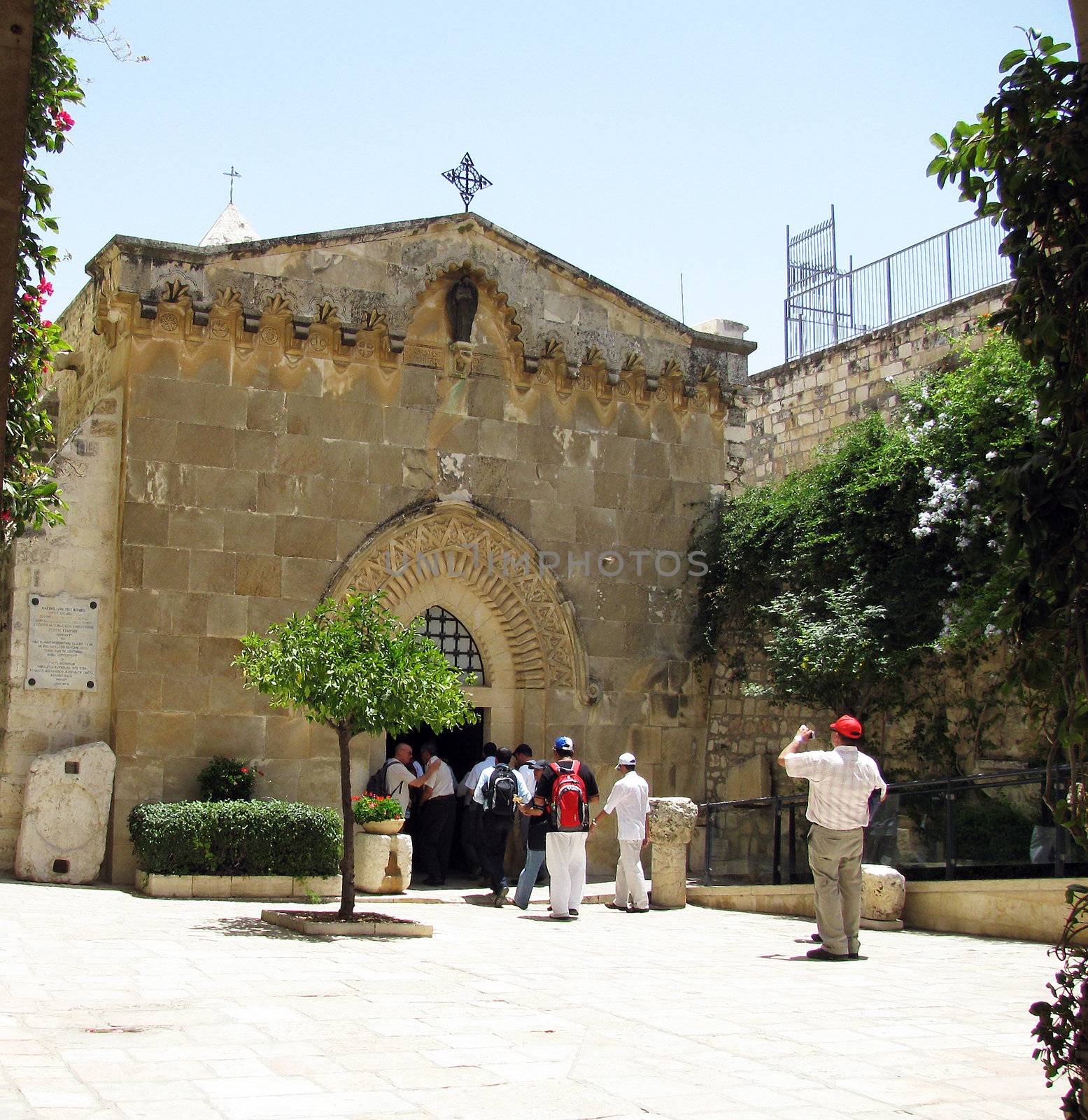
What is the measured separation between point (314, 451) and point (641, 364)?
4.08 m

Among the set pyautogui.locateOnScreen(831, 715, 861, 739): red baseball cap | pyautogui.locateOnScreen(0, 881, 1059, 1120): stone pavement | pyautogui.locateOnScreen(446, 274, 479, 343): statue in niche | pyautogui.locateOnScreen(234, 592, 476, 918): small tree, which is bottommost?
pyautogui.locateOnScreen(0, 881, 1059, 1120): stone pavement

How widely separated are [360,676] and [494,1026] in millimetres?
4094

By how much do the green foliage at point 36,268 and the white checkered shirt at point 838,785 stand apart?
5209 millimetres

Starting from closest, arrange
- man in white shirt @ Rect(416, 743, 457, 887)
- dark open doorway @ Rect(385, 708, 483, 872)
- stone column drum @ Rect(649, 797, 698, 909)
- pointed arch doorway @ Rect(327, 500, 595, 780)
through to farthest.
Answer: stone column drum @ Rect(649, 797, 698, 909)
man in white shirt @ Rect(416, 743, 457, 887)
pointed arch doorway @ Rect(327, 500, 595, 780)
dark open doorway @ Rect(385, 708, 483, 872)

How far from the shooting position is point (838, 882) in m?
9.49

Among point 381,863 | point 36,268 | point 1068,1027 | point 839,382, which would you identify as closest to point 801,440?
point 839,382

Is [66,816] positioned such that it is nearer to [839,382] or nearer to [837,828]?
[837,828]

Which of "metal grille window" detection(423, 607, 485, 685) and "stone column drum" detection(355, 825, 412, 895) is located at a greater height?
"metal grille window" detection(423, 607, 485, 685)

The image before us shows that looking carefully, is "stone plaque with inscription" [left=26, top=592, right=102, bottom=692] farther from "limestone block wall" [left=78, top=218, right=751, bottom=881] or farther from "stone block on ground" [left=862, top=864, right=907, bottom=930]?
"stone block on ground" [left=862, top=864, right=907, bottom=930]

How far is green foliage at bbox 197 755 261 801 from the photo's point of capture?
12867mm

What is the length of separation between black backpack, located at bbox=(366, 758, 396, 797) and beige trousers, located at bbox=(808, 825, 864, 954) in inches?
209

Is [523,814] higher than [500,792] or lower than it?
lower

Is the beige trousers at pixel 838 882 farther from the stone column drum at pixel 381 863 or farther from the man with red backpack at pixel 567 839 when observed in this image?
the stone column drum at pixel 381 863

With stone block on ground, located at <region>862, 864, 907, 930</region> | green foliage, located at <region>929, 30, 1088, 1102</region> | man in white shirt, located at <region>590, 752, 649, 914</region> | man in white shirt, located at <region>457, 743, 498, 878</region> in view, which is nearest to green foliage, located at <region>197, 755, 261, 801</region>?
→ man in white shirt, located at <region>457, 743, 498, 878</region>
